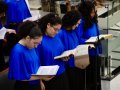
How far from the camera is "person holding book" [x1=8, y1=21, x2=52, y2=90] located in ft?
9.92

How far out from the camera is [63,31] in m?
3.76

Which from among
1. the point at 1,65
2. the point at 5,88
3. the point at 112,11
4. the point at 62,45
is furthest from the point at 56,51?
the point at 112,11

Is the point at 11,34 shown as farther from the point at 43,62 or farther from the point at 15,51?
the point at 15,51

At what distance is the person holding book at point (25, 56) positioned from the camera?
3025 millimetres

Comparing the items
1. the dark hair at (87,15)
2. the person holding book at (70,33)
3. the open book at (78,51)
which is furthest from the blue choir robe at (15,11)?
the open book at (78,51)

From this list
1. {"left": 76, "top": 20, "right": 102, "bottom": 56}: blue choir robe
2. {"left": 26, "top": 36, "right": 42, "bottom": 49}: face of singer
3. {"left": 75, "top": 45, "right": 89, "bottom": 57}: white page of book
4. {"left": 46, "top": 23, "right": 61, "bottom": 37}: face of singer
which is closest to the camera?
{"left": 26, "top": 36, "right": 42, "bottom": 49}: face of singer

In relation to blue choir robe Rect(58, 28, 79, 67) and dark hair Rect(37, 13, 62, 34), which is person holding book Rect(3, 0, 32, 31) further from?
dark hair Rect(37, 13, 62, 34)

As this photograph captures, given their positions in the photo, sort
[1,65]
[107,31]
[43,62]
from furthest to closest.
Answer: [107,31]
[1,65]
[43,62]

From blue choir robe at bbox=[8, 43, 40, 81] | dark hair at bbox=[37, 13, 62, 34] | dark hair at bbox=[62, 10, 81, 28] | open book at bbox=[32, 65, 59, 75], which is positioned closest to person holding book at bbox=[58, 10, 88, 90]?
dark hair at bbox=[62, 10, 81, 28]

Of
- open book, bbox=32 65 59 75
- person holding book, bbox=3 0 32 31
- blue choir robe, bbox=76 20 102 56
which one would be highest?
person holding book, bbox=3 0 32 31

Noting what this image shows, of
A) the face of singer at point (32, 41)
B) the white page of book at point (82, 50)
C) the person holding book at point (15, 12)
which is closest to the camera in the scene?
the face of singer at point (32, 41)

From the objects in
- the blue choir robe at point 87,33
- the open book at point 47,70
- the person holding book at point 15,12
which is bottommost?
the open book at point 47,70

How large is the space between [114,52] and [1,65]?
186 centimetres

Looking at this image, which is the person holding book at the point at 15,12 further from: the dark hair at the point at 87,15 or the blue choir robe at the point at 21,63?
the blue choir robe at the point at 21,63
